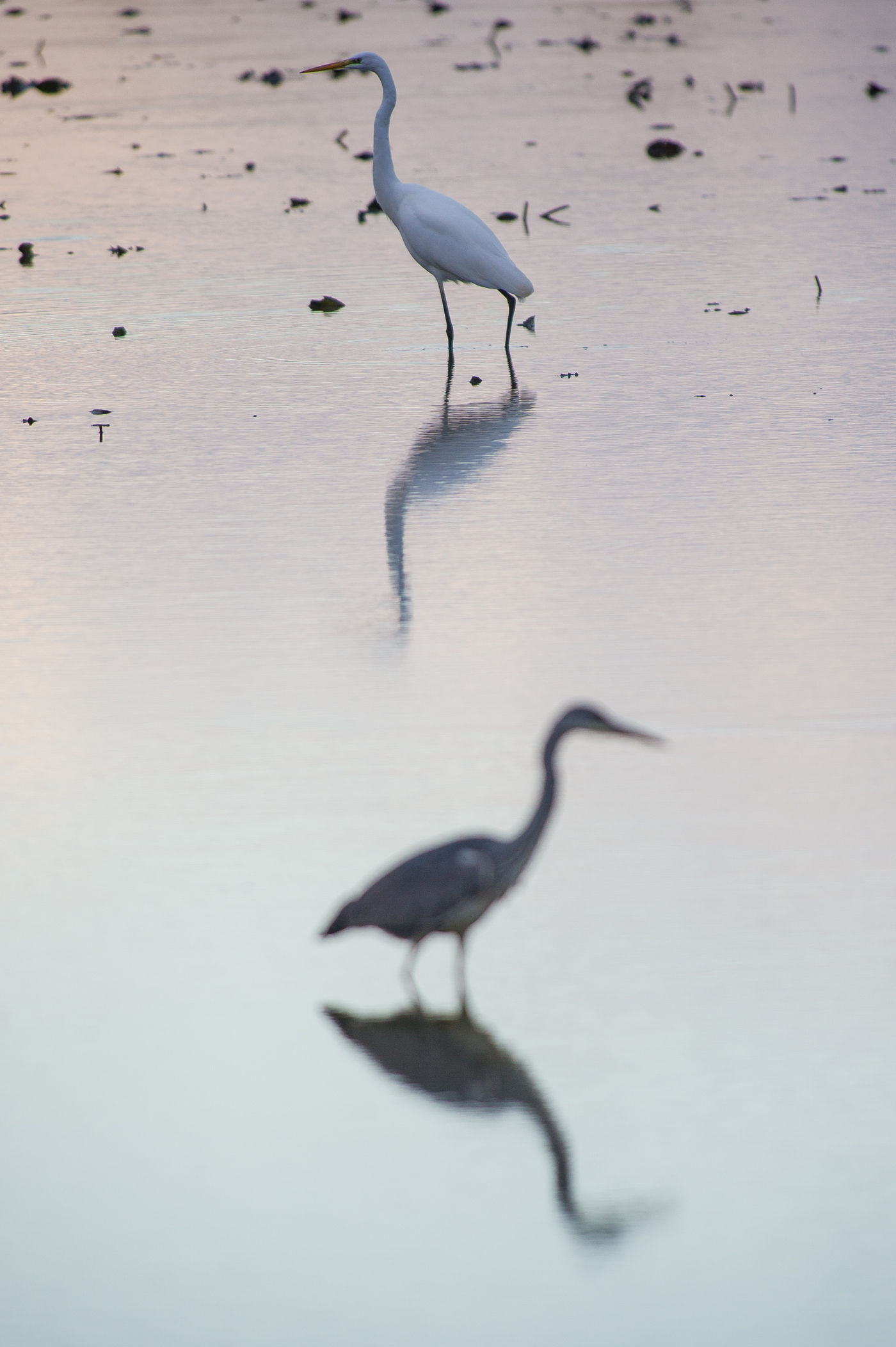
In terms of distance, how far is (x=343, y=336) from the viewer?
33.8 feet

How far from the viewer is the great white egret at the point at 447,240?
10086mm

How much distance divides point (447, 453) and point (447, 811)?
11.9 ft

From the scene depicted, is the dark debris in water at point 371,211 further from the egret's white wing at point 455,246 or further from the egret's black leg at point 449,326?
the egret's black leg at point 449,326

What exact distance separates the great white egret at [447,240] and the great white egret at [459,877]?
21.5ft

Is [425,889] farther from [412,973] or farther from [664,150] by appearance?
[664,150]

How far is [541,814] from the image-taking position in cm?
370

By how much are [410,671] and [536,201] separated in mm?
10111

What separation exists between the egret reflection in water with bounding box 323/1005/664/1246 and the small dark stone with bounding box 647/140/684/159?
14754 millimetres

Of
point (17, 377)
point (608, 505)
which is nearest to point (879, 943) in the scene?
point (608, 505)

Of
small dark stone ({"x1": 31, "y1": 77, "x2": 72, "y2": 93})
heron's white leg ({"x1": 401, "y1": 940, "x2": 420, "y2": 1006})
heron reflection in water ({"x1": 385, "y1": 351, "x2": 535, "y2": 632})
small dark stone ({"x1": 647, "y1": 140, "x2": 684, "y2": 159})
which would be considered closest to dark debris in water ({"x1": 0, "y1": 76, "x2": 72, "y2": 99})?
small dark stone ({"x1": 31, "y1": 77, "x2": 72, "y2": 93})

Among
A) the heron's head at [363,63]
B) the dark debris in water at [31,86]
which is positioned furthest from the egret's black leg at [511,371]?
the dark debris in water at [31,86]

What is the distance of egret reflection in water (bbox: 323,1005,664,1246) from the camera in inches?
131

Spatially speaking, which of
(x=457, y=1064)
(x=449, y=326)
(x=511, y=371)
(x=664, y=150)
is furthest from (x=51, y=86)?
(x=457, y=1064)

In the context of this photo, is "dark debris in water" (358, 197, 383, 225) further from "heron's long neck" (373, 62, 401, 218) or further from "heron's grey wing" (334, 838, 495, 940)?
"heron's grey wing" (334, 838, 495, 940)
